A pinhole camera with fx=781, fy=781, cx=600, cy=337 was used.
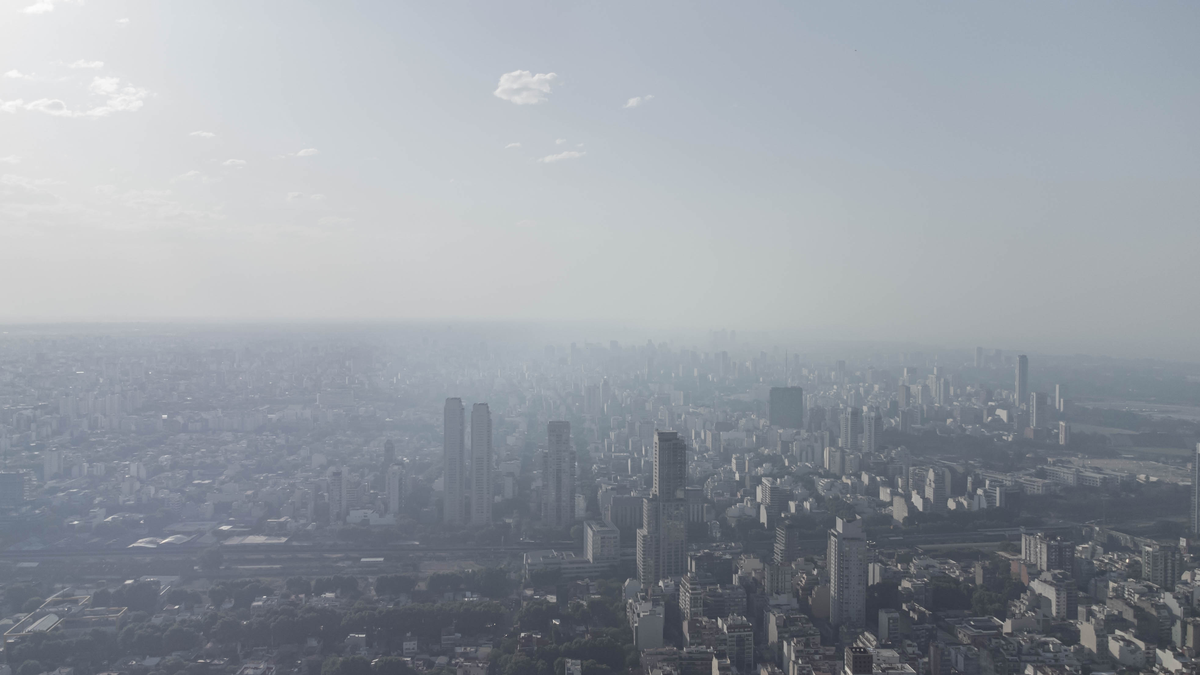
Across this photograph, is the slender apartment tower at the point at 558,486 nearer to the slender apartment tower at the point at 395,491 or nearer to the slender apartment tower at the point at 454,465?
the slender apartment tower at the point at 454,465

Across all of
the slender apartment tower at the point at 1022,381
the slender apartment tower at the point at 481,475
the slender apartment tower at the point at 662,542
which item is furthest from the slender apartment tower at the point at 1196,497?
the slender apartment tower at the point at 1022,381

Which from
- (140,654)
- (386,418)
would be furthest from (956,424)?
(140,654)

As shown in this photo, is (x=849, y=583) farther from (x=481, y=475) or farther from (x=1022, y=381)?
(x=1022, y=381)

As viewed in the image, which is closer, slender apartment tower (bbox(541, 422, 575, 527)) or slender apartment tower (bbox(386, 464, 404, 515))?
slender apartment tower (bbox(541, 422, 575, 527))

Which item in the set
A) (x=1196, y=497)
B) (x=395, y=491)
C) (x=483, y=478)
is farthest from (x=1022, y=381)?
(x=395, y=491)

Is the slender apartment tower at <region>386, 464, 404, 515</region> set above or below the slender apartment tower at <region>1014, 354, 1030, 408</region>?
below

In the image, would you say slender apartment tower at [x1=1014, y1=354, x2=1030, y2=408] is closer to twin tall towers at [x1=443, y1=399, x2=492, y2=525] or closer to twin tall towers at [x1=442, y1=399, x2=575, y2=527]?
twin tall towers at [x1=442, y1=399, x2=575, y2=527]

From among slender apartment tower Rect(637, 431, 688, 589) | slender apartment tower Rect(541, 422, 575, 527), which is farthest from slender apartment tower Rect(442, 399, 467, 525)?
slender apartment tower Rect(637, 431, 688, 589)
